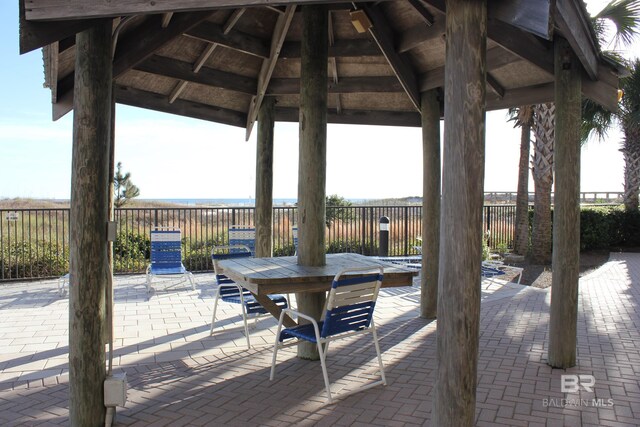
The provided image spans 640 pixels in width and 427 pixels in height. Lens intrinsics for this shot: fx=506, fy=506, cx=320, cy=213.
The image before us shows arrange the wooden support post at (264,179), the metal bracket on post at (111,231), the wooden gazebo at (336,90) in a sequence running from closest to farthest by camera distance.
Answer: the wooden gazebo at (336,90) < the metal bracket on post at (111,231) < the wooden support post at (264,179)

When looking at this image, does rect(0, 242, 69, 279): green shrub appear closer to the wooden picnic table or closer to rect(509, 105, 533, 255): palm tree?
the wooden picnic table

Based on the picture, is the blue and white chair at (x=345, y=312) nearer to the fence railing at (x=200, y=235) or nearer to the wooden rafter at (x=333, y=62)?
the wooden rafter at (x=333, y=62)

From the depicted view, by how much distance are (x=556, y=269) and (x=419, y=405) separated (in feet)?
5.94

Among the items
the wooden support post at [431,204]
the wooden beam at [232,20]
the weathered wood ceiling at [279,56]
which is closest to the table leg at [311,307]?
the wooden support post at [431,204]

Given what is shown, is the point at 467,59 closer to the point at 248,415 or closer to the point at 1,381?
the point at 248,415

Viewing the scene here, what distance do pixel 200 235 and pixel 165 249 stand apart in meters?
2.96

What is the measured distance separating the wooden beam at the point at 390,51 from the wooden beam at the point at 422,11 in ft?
1.32

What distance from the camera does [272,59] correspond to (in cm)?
568

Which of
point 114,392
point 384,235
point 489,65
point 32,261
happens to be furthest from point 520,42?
point 32,261

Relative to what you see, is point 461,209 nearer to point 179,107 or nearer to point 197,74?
point 197,74

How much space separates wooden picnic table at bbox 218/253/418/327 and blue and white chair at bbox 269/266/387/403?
0.19m

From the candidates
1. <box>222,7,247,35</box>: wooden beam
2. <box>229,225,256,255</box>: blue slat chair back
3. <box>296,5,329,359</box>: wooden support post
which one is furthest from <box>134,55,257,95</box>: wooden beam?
<box>229,225,256,255</box>: blue slat chair back

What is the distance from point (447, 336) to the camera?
279cm

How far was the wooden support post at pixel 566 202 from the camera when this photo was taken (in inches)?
169
